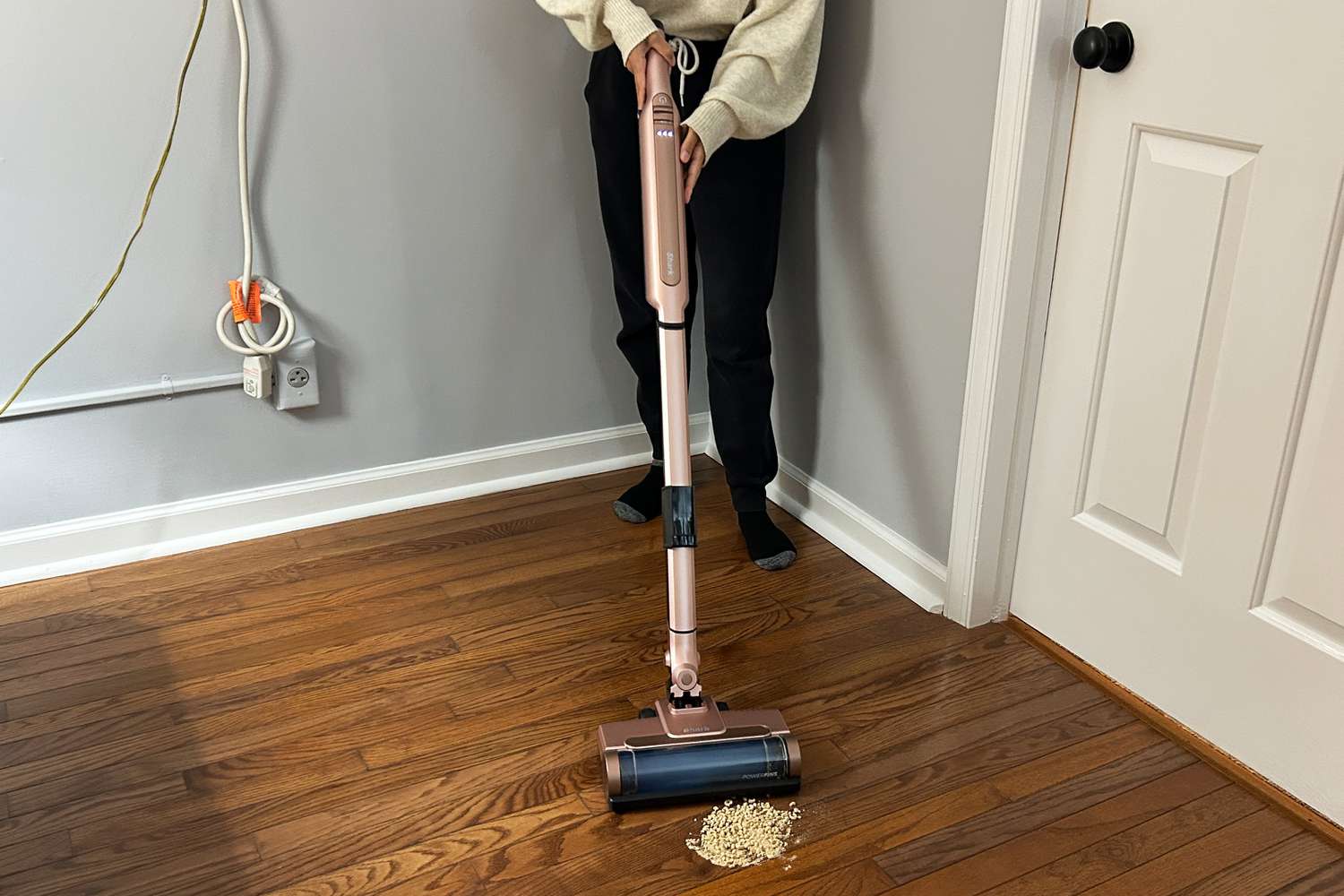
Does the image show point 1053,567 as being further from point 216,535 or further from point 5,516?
point 5,516

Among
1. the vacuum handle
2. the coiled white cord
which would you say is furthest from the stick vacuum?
the coiled white cord

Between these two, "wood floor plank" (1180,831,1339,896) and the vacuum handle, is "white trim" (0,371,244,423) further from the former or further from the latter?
"wood floor plank" (1180,831,1339,896)

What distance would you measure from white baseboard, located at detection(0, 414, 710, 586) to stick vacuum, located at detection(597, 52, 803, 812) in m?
0.98

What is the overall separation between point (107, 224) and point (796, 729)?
55.1 inches

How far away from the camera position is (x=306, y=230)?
2.10m

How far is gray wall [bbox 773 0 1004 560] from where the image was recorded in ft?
5.73

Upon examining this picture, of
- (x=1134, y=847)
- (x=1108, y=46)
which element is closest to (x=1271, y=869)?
(x=1134, y=847)

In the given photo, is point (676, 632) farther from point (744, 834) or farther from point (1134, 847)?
point (1134, 847)

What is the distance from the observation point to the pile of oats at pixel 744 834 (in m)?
1.41

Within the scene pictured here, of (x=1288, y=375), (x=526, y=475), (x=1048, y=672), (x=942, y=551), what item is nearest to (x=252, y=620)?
(x=526, y=475)

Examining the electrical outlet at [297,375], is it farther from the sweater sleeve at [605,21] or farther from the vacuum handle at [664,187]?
the vacuum handle at [664,187]

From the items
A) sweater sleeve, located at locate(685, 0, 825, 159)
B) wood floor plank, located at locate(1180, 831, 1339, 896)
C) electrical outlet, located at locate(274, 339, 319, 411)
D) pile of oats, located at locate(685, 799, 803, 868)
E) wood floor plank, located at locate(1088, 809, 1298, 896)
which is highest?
sweater sleeve, located at locate(685, 0, 825, 159)

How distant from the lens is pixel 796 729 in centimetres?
164

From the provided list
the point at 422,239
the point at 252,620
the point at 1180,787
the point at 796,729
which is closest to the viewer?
the point at 1180,787
